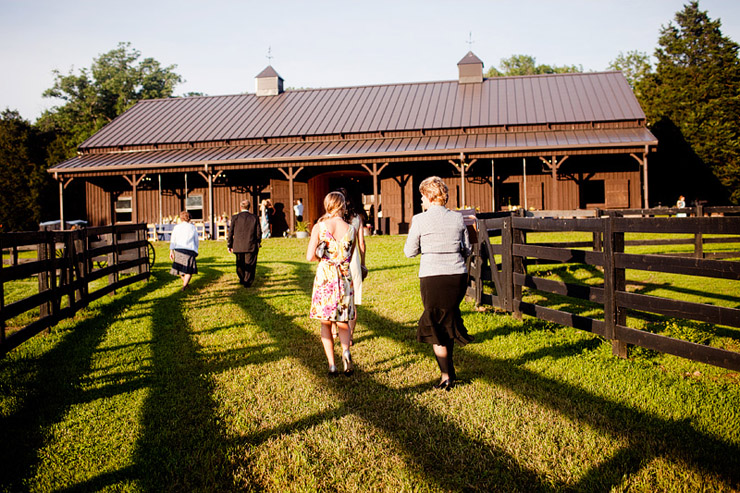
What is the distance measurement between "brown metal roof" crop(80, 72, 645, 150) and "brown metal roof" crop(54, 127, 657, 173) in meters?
0.89

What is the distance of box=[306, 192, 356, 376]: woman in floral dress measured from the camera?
200 inches

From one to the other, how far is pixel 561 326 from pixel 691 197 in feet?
89.2

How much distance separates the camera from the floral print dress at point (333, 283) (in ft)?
16.7

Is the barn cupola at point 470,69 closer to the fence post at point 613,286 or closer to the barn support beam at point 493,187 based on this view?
the barn support beam at point 493,187

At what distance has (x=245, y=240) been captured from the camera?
993 centimetres

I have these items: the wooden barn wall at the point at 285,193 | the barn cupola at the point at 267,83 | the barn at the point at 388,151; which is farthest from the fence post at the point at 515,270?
the barn cupola at the point at 267,83

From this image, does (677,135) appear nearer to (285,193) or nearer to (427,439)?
(285,193)

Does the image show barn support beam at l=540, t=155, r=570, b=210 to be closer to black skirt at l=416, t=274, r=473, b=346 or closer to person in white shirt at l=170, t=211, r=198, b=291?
person in white shirt at l=170, t=211, r=198, b=291

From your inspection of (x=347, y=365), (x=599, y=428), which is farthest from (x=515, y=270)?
(x=599, y=428)

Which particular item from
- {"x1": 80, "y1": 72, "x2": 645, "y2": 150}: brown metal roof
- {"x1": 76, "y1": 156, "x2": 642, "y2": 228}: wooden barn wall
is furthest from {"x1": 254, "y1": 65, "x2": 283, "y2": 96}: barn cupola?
{"x1": 76, "y1": 156, "x2": 642, "y2": 228}: wooden barn wall

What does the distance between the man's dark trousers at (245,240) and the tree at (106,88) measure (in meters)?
49.8

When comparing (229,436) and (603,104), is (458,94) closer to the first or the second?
(603,104)

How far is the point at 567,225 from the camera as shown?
19.6ft

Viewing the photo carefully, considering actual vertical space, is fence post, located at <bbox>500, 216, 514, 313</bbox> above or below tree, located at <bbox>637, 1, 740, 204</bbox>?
below
